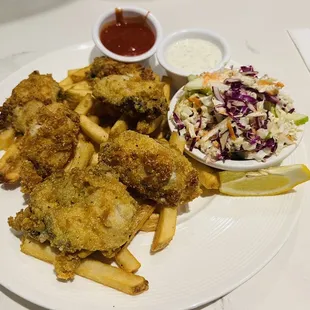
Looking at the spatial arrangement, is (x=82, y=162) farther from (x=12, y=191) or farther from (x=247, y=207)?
(x=247, y=207)

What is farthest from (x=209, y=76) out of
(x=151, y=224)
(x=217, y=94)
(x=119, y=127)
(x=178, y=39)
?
(x=151, y=224)

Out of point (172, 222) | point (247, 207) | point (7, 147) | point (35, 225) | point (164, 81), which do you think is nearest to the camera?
point (35, 225)

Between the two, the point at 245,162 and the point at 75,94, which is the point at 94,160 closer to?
the point at 75,94

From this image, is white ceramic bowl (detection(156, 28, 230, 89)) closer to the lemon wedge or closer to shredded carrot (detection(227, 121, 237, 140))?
shredded carrot (detection(227, 121, 237, 140))

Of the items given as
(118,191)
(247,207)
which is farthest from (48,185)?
(247,207)

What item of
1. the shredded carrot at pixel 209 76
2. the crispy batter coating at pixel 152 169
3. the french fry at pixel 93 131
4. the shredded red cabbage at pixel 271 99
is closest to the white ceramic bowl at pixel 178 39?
the shredded carrot at pixel 209 76

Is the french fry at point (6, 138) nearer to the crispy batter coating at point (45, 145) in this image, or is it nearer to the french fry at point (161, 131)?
the crispy batter coating at point (45, 145)
